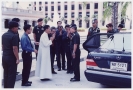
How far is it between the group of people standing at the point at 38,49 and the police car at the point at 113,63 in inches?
45.9

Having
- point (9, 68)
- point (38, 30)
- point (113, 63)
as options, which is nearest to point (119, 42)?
point (113, 63)

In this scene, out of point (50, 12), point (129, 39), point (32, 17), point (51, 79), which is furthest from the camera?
point (50, 12)

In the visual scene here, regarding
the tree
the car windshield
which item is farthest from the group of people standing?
the tree

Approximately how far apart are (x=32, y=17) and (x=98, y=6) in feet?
125

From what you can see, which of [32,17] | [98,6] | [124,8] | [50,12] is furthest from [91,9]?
[124,8]

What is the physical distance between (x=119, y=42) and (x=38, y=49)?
2.49m

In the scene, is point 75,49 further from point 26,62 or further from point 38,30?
point 38,30

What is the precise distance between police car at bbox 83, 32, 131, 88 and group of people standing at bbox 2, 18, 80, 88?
45.9 inches

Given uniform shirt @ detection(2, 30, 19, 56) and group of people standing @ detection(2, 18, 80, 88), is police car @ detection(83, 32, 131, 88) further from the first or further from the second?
uniform shirt @ detection(2, 30, 19, 56)

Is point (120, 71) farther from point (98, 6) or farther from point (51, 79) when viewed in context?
point (98, 6)

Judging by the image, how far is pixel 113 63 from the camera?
166 inches

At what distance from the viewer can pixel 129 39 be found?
484 cm

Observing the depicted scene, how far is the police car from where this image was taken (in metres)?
4.06

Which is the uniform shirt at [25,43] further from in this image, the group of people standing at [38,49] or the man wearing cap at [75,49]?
the man wearing cap at [75,49]
